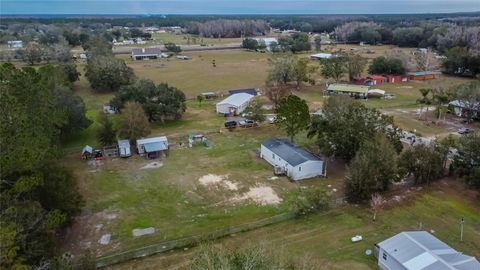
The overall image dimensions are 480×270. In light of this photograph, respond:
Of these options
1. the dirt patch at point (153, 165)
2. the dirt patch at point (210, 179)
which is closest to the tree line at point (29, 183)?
the dirt patch at point (153, 165)

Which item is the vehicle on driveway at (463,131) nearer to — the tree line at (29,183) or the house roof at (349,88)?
the house roof at (349,88)

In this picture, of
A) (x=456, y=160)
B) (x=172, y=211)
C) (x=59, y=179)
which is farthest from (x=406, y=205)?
(x=59, y=179)

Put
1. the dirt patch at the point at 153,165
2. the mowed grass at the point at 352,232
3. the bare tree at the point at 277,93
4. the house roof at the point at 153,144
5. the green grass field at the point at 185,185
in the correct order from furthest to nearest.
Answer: the bare tree at the point at 277,93 → the house roof at the point at 153,144 → the dirt patch at the point at 153,165 → the green grass field at the point at 185,185 → the mowed grass at the point at 352,232

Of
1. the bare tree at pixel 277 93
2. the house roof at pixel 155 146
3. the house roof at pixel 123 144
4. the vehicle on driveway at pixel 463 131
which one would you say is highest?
the bare tree at pixel 277 93

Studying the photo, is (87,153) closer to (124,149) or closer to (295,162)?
(124,149)

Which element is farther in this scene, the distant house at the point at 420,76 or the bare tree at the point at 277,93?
the distant house at the point at 420,76

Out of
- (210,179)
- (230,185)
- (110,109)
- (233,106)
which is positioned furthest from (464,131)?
(110,109)

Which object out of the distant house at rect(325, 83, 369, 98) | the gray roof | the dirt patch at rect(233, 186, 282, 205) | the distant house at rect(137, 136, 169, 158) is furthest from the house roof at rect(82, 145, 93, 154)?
the distant house at rect(325, 83, 369, 98)

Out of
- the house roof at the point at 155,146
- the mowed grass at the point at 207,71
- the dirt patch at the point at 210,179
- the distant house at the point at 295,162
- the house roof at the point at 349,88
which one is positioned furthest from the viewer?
the mowed grass at the point at 207,71
